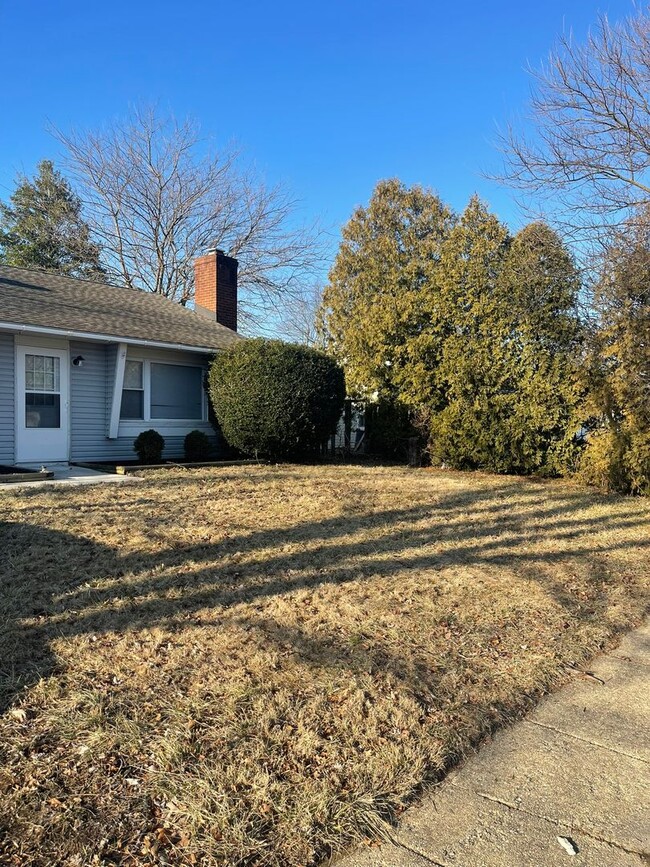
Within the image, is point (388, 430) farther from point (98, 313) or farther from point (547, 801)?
point (547, 801)

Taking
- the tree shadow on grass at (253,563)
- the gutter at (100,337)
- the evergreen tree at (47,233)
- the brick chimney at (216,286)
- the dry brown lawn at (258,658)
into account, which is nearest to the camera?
the dry brown lawn at (258,658)

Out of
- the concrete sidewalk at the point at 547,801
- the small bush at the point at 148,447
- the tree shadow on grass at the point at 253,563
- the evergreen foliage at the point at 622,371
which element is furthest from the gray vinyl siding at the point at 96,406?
the concrete sidewalk at the point at 547,801

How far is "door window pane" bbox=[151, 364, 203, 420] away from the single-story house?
0.9 inches

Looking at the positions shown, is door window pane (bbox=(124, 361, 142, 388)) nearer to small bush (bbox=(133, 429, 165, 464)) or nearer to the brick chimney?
small bush (bbox=(133, 429, 165, 464))

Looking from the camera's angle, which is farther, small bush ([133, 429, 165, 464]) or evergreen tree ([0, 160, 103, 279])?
evergreen tree ([0, 160, 103, 279])

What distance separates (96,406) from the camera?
38.5ft

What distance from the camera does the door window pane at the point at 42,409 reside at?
10.7m

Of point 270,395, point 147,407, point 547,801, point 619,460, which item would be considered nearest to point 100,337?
point 147,407

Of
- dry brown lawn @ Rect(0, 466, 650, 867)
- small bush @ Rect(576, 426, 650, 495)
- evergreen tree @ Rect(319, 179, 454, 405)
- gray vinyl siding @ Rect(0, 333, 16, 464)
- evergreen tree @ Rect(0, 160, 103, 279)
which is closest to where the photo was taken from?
dry brown lawn @ Rect(0, 466, 650, 867)

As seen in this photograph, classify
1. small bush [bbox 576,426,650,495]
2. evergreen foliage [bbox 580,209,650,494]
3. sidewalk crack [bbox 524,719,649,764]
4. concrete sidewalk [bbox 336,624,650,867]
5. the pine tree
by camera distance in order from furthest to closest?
the pine tree
small bush [bbox 576,426,650,495]
evergreen foliage [bbox 580,209,650,494]
sidewalk crack [bbox 524,719,649,764]
concrete sidewalk [bbox 336,624,650,867]

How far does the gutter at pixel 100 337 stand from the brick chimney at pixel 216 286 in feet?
12.4

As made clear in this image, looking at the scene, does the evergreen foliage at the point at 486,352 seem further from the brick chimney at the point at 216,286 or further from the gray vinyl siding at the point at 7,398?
the gray vinyl siding at the point at 7,398

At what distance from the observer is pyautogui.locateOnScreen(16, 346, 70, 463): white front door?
10.5 meters

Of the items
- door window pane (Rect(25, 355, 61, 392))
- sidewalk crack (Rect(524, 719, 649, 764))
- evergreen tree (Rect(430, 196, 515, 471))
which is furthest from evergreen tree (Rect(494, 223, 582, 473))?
sidewalk crack (Rect(524, 719, 649, 764))
